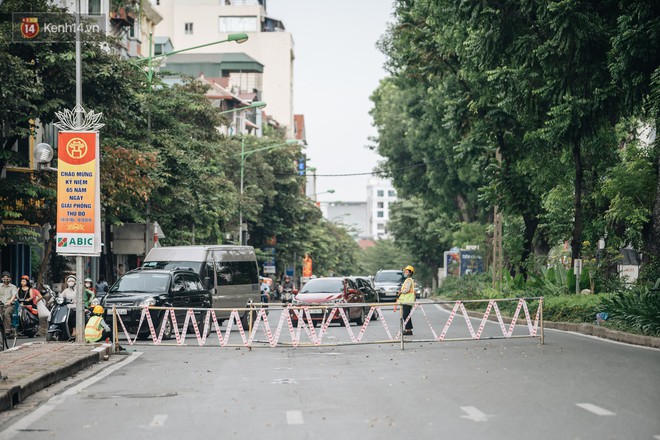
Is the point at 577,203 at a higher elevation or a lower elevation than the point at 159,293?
higher

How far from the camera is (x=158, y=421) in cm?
1161

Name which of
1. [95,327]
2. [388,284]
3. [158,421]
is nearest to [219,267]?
[95,327]

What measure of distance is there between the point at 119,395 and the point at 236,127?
98.5 meters

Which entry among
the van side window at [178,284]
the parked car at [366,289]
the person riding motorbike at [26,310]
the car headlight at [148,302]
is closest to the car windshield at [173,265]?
the van side window at [178,284]

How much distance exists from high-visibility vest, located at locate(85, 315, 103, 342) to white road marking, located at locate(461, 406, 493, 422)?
12.0 meters

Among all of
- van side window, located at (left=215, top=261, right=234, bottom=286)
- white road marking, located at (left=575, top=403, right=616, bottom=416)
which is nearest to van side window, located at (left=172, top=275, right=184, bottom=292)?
van side window, located at (left=215, top=261, right=234, bottom=286)

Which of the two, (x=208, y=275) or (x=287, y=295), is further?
(x=287, y=295)

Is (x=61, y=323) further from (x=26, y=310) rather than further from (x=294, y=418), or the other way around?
(x=294, y=418)

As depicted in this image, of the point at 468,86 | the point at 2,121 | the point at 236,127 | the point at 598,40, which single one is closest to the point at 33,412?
the point at 598,40

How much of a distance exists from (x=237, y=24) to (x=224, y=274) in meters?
103

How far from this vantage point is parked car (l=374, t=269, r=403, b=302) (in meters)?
64.7

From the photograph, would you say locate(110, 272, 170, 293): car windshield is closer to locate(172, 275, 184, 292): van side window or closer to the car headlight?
locate(172, 275, 184, 292): van side window

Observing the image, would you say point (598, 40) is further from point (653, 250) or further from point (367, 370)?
point (367, 370)

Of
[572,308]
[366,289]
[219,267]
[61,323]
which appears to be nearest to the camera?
[61,323]
